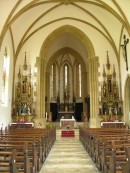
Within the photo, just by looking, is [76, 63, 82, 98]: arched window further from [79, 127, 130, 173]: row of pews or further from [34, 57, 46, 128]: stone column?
[79, 127, 130, 173]: row of pews

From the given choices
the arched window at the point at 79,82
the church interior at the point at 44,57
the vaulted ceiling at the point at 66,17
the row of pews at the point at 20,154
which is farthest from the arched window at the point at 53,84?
the row of pews at the point at 20,154

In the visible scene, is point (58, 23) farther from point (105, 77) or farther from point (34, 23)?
point (105, 77)

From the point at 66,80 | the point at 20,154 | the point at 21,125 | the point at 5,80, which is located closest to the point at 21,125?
the point at 21,125

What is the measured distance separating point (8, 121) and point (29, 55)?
22.0ft

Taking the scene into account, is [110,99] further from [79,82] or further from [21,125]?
[79,82]

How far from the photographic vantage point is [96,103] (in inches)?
746

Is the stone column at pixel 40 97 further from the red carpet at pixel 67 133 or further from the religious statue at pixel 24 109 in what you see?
the red carpet at pixel 67 133

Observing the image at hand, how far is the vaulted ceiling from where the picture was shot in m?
15.4

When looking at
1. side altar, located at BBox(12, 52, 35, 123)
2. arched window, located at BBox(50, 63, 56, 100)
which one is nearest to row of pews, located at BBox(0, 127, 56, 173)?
side altar, located at BBox(12, 52, 35, 123)

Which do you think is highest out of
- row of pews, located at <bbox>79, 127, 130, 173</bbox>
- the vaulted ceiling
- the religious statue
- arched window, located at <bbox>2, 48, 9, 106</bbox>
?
the vaulted ceiling

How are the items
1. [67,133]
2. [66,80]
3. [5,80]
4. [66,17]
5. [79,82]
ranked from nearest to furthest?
[67,133] < [5,80] < [66,17] < [79,82] < [66,80]

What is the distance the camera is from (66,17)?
1961 cm

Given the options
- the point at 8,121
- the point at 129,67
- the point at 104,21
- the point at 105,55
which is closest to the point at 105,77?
the point at 105,55

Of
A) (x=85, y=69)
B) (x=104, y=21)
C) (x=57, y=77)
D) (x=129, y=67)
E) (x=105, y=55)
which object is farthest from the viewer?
(x=57, y=77)
